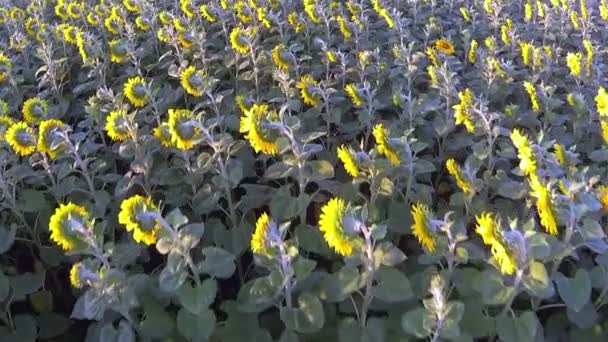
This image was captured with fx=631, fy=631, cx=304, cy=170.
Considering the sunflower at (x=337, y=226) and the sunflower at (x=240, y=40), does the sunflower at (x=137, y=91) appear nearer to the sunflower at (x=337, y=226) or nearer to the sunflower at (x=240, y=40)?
the sunflower at (x=240, y=40)

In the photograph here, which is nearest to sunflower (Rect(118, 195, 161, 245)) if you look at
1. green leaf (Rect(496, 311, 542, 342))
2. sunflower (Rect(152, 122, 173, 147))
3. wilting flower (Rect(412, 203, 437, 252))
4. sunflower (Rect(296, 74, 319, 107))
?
sunflower (Rect(152, 122, 173, 147))

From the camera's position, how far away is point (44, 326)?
1.84m

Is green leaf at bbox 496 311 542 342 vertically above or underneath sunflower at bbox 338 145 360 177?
underneath

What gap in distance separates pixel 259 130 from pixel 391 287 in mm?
564

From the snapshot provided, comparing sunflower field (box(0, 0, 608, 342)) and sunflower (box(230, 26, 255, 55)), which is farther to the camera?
sunflower (box(230, 26, 255, 55))

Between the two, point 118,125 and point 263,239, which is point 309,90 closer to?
point 118,125

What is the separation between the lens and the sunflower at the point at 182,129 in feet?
5.90

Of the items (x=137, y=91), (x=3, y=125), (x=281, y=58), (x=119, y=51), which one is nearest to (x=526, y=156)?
(x=281, y=58)

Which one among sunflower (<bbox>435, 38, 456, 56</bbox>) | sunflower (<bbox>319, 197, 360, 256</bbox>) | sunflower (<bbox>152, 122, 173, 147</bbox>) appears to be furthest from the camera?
sunflower (<bbox>435, 38, 456, 56</bbox>)

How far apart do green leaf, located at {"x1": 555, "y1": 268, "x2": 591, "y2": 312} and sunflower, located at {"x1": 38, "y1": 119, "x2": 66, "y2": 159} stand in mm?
1439

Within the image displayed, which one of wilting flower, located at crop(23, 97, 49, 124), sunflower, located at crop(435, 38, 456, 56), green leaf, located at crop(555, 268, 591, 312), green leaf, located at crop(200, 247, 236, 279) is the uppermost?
green leaf, located at crop(200, 247, 236, 279)

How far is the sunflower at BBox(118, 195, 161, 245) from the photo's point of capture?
1435 mm

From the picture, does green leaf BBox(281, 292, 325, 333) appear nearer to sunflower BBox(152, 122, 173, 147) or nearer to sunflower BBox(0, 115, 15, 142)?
sunflower BBox(152, 122, 173, 147)

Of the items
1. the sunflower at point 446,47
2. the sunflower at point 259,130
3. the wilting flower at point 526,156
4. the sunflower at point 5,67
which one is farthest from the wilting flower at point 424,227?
the sunflower at point 5,67
